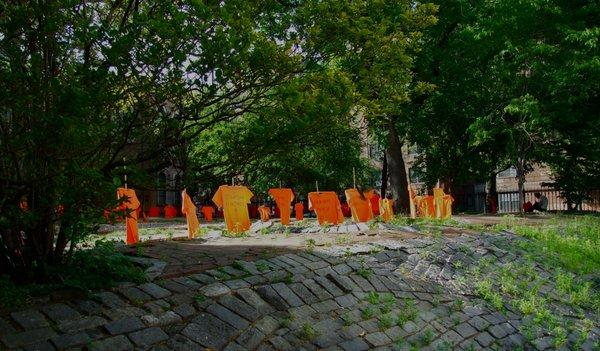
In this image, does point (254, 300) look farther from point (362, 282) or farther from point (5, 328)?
point (5, 328)

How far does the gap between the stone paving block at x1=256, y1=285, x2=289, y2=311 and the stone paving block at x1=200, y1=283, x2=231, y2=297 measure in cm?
41

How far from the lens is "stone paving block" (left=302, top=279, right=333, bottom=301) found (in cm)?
650

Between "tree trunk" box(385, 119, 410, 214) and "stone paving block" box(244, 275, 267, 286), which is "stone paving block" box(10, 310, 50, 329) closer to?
"stone paving block" box(244, 275, 267, 286)

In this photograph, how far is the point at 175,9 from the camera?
15.3ft

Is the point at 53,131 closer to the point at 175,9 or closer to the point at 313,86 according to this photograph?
the point at 175,9

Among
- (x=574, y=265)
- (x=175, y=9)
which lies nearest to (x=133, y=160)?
(x=175, y=9)

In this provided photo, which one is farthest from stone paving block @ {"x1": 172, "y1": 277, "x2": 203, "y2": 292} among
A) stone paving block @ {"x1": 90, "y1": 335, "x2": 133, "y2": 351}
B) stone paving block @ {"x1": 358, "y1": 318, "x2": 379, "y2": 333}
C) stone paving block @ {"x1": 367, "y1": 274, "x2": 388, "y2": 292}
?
stone paving block @ {"x1": 367, "y1": 274, "x2": 388, "y2": 292}

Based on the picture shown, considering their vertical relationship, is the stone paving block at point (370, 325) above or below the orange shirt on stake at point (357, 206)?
below

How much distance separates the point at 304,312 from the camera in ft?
19.6

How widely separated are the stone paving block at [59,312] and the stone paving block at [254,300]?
1.74 metres

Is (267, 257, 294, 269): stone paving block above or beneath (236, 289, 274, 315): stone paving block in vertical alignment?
above

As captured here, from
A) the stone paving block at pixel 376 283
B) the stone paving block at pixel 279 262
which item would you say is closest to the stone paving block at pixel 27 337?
the stone paving block at pixel 279 262

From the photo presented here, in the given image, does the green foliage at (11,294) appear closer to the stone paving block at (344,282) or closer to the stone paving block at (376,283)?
the stone paving block at (344,282)

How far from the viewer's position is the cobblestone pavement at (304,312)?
4.56 metres
